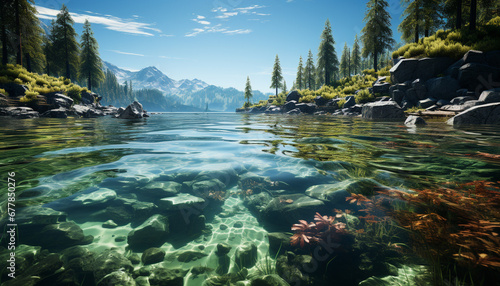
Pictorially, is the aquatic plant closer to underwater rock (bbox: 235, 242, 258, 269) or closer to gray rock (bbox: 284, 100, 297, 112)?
underwater rock (bbox: 235, 242, 258, 269)

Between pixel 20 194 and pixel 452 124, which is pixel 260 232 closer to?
pixel 20 194

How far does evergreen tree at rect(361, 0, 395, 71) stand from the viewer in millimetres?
28359

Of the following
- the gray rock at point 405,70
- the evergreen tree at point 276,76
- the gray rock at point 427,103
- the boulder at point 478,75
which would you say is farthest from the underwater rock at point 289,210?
the evergreen tree at point 276,76

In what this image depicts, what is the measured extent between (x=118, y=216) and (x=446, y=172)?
182 inches

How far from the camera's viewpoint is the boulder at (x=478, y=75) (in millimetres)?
12266

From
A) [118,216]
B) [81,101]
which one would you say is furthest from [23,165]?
[81,101]

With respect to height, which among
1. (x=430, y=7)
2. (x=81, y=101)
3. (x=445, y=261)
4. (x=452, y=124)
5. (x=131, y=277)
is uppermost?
(x=430, y=7)

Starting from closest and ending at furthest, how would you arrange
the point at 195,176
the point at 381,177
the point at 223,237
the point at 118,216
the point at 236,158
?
the point at 223,237 → the point at 118,216 → the point at 381,177 → the point at 195,176 → the point at 236,158

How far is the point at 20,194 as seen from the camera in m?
2.43

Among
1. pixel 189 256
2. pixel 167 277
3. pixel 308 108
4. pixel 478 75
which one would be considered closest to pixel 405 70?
pixel 478 75

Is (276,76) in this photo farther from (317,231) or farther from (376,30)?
(317,231)

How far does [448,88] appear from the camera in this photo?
13.4 m

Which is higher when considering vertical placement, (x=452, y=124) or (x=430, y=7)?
(x=430, y=7)

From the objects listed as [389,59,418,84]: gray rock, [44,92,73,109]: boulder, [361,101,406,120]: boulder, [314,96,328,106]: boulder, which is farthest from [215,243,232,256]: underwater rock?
[314,96,328,106]: boulder
